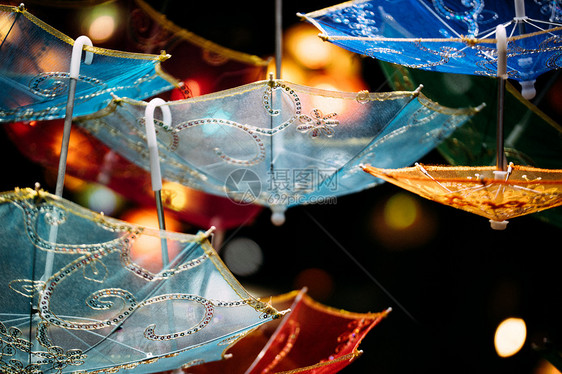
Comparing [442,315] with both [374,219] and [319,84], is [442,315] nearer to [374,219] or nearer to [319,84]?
[374,219]

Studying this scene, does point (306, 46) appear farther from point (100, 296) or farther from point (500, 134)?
point (100, 296)

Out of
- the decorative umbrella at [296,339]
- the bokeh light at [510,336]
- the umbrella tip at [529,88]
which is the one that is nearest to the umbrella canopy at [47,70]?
the decorative umbrella at [296,339]

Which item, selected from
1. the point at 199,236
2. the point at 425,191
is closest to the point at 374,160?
the point at 425,191

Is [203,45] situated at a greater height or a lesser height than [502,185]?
greater

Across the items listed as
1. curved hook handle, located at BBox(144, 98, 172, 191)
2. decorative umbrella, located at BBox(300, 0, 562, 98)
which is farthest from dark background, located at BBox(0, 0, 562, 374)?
curved hook handle, located at BBox(144, 98, 172, 191)

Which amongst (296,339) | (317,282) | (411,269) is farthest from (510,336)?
(296,339)

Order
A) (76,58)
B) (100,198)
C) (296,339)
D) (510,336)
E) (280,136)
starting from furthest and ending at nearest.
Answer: (510,336) < (100,198) < (296,339) < (280,136) < (76,58)

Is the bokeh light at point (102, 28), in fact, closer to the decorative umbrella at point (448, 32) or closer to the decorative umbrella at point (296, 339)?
the decorative umbrella at point (448, 32)
